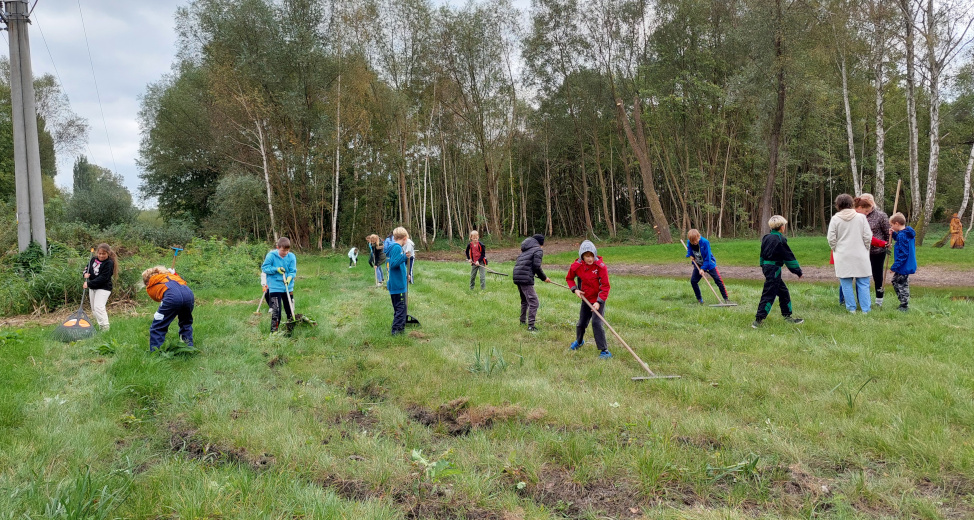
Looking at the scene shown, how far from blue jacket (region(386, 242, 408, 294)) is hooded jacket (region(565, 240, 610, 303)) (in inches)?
110

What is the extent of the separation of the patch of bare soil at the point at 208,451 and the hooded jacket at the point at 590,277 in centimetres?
433

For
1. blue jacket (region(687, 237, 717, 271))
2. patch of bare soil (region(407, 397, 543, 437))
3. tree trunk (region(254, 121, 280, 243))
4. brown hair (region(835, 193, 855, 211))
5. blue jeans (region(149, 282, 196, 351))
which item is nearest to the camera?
patch of bare soil (region(407, 397, 543, 437))

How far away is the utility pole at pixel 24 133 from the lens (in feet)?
44.2

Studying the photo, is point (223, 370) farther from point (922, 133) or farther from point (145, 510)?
point (922, 133)

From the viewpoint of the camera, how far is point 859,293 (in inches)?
328

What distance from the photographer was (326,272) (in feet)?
66.6

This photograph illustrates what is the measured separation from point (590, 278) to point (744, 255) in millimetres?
16641

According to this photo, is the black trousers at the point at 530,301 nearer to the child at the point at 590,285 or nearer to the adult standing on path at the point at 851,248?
the child at the point at 590,285

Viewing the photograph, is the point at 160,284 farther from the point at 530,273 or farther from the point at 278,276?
the point at 530,273

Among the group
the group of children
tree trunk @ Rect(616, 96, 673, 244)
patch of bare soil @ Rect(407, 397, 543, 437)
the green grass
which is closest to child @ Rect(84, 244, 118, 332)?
the group of children

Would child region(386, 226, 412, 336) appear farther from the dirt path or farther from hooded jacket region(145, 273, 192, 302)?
the dirt path

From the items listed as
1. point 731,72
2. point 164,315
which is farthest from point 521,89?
point 164,315

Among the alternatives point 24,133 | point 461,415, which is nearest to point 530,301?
point 461,415

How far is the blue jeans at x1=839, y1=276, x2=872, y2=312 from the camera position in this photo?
320 inches
